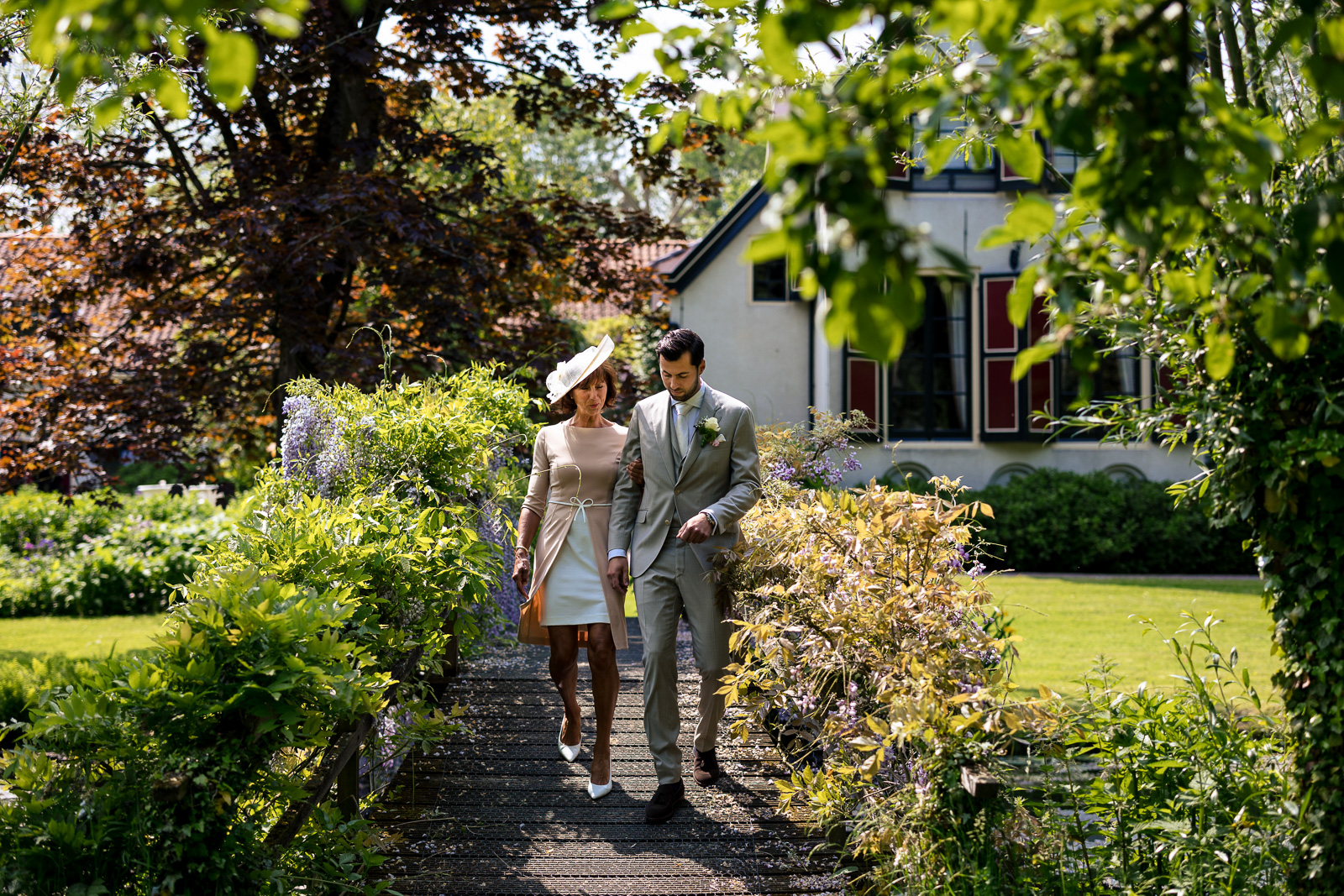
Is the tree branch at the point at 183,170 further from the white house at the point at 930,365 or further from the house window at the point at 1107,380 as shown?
the house window at the point at 1107,380

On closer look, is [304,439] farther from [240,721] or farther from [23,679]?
[23,679]

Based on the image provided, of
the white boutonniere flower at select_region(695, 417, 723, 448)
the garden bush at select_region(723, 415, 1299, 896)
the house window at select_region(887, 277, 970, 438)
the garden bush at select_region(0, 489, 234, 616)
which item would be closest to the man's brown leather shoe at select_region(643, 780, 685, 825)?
the garden bush at select_region(723, 415, 1299, 896)

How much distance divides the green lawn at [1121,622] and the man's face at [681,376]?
265 centimetres

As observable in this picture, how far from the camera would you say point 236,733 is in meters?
2.86

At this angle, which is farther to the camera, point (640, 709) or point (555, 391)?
point (640, 709)

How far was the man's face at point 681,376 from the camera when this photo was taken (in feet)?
15.9

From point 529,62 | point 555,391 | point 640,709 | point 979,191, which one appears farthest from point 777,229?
point 979,191

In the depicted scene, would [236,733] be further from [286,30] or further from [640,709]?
[640,709]

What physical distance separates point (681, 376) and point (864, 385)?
11.5 meters

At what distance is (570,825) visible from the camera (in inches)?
180

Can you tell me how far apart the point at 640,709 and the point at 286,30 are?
5.20 metres

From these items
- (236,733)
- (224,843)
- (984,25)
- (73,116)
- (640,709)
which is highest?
(73,116)

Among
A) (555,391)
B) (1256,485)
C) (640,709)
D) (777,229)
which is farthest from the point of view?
(640,709)

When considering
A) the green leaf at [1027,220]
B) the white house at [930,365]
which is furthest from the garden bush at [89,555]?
the green leaf at [1027,220]
